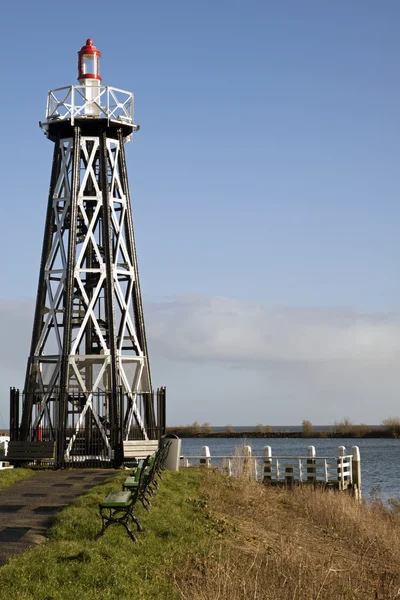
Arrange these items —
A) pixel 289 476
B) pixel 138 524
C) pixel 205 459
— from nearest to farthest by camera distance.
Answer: pixel 138 524 < pixel 289 476 < pixel 205 459

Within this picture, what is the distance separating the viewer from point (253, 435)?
141375 mm

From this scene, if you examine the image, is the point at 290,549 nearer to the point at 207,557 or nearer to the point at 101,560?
the point at 207,557

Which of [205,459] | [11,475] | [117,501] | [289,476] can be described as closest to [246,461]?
[205,459]

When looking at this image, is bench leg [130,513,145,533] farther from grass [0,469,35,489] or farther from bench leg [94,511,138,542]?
grass [0,469,35,489]

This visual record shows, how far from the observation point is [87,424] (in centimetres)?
3409

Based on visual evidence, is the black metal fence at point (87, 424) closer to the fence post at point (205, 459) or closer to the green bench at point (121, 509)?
the fence post at point (205, 459)

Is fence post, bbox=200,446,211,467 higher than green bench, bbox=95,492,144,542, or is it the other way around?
fence post, bbox=200,446,211,467

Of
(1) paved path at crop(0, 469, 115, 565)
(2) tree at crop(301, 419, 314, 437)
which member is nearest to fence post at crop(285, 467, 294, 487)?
(1) paved path at crop(0, 469, 115, 565)

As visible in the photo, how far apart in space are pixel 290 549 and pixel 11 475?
12.9m

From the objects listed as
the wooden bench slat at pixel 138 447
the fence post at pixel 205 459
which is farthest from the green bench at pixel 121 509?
the fence post at pixel 205 459

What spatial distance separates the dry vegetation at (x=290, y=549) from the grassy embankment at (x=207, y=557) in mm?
30

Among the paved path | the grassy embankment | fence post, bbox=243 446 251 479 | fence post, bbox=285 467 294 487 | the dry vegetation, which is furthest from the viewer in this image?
fence post, bbox=285 467 294 487

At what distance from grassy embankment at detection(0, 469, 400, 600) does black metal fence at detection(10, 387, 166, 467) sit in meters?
9.28

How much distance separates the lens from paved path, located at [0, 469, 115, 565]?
614 inches
